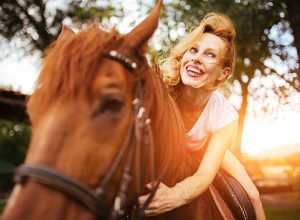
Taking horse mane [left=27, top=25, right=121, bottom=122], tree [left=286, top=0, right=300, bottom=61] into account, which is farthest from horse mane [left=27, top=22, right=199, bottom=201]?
tree [left=286, top=0, right=300, bottom=61]

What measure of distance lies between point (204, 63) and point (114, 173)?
1.47m

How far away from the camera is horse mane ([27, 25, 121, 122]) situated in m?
1.91

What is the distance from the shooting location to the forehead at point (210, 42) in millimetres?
3158

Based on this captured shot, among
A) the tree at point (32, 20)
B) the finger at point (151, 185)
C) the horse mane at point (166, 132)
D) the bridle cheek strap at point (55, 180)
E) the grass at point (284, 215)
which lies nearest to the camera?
the bridle cheek strap at point (55, 180)

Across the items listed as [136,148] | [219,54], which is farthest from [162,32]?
[136,148]

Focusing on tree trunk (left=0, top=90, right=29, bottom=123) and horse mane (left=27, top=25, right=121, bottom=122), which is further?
tree trunk (left=0, top=90, right=29, bottom=123)

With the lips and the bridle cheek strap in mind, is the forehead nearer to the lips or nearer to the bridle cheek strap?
the lips

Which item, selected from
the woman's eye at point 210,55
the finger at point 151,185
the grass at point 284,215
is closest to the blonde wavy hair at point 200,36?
the woman's eye at point 210,55

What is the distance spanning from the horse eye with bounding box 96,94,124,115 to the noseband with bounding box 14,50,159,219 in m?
0.14

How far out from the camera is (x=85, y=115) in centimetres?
187

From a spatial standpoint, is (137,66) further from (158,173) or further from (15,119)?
(15,119)

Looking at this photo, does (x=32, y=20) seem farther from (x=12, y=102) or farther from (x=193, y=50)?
(x=193, y=50)

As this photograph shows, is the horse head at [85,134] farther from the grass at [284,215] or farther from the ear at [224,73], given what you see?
the grass at [284,215]

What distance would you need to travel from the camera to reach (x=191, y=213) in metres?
2.83
